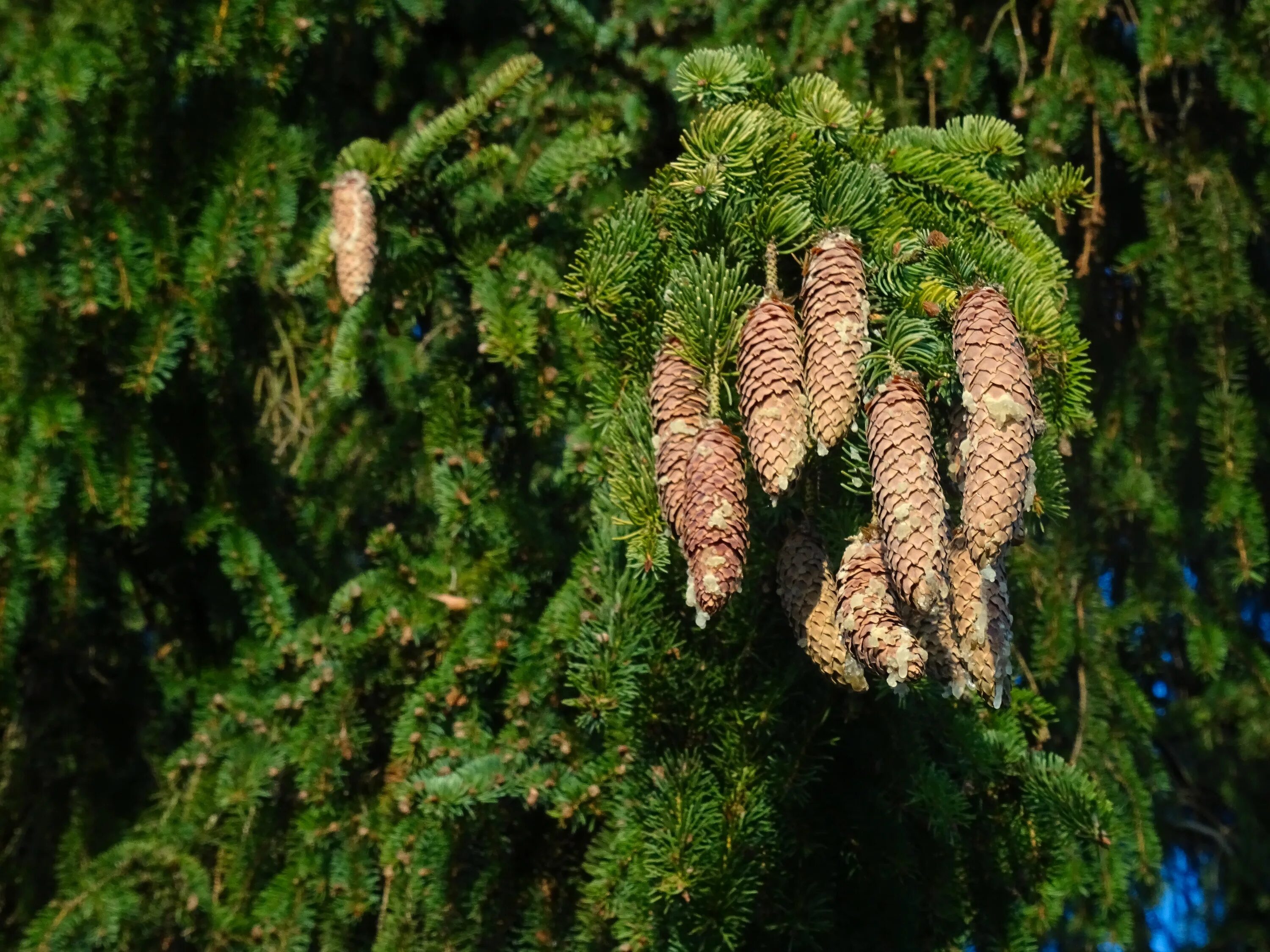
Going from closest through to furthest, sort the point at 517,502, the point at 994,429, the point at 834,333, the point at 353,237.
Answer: the point at 994,429, the point at 834,333, the point at 353,237, the point at 517,502

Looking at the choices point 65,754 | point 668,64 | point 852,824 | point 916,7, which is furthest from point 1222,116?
point 65,754

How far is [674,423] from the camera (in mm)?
1079

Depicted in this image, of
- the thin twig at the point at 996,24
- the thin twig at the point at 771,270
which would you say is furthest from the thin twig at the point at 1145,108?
the thin twig at the point at 771,270

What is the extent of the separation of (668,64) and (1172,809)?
2056mm

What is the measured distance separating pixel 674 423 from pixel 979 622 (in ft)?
1.01

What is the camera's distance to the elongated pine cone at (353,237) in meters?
1.63

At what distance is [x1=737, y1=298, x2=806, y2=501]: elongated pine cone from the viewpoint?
0.97 m

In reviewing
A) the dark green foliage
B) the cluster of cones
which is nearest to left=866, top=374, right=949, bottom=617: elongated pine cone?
the cluster of cones

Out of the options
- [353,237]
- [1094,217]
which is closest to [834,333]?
[353,237]

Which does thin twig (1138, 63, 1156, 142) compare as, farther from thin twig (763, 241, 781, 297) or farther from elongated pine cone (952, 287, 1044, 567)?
elongated pine cone (952, 287, 1044, 567)

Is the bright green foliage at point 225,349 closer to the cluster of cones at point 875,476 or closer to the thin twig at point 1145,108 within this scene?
the cluster of cones at point 875,476

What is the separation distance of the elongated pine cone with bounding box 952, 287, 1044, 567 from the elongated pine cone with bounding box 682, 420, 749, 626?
18cm

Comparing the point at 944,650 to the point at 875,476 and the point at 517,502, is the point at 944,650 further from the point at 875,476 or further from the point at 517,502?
the point at 517,502

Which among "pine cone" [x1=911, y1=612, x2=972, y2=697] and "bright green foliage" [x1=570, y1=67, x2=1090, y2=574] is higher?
"bright green foliage" [x1=570, y1=67, x2=1090, y2=574]
